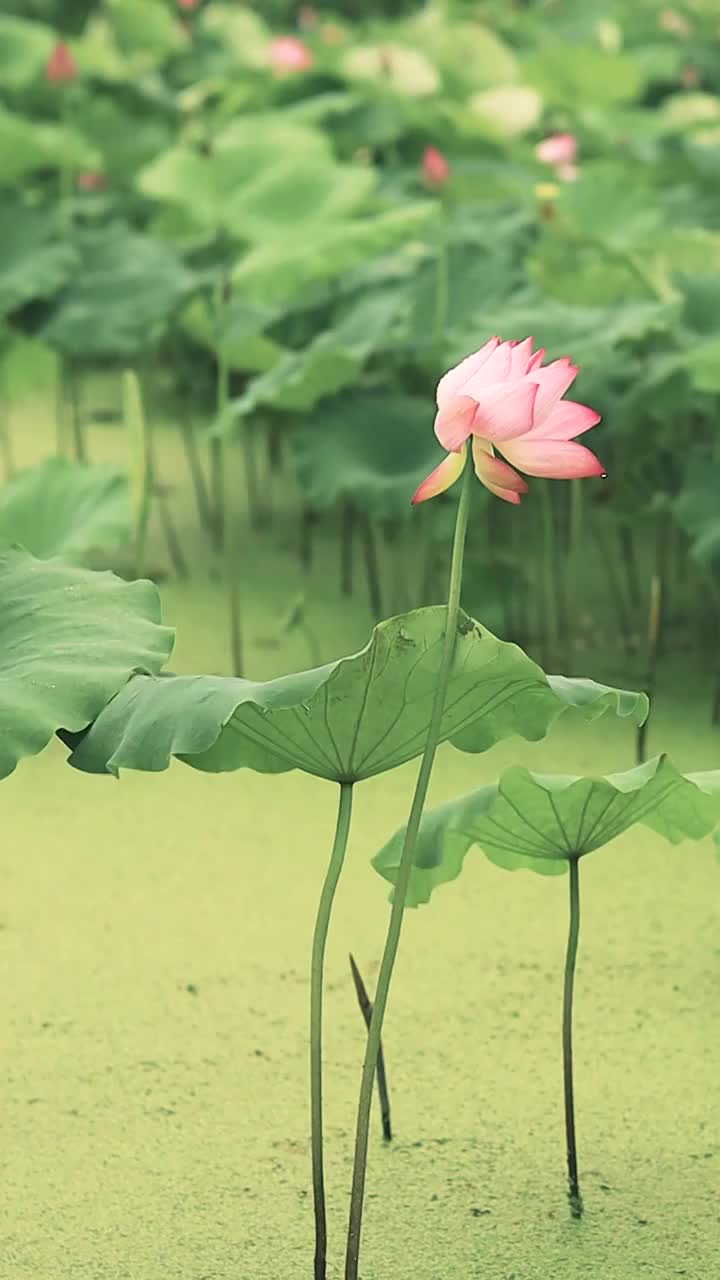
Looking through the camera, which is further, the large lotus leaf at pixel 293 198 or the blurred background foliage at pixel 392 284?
the large lotus leaf at pixel 293 198

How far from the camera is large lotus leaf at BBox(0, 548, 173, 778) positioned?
1.13 meters

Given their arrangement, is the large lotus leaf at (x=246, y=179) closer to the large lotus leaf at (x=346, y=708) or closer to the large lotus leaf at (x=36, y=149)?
the large lotus leaf at (x=36, y=149)

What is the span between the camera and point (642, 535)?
3000 mm

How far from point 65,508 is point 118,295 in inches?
34.7

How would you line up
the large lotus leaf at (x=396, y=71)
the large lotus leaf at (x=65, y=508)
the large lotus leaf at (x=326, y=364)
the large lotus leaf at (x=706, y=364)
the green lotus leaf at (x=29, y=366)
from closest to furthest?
the large lotus leaf at (x=65, y=508), the large lotus leaf at (x=706, y=364), the large lotus leaf at (x=326, y=364), the green lotus leaf at (x=29, y=366), the large lotus leaf at (x=396, y=71)

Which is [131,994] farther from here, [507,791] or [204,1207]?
[507,791]

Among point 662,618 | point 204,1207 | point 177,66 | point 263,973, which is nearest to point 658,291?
point 662,618

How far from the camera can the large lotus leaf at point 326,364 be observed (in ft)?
7.82

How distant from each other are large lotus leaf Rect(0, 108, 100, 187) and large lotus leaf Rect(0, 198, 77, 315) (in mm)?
281

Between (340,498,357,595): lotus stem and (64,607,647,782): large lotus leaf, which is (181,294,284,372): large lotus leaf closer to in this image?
(340,498,357,595): lotus stem

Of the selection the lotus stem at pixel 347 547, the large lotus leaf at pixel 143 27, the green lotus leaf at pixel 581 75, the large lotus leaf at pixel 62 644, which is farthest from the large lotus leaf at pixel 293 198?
the large lotus leaf at pixel 143 27

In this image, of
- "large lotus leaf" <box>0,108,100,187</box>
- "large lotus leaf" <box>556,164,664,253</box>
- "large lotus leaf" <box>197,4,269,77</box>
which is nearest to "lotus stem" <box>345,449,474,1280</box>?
"large lotus leaf" <box>556,164,664,253</box>

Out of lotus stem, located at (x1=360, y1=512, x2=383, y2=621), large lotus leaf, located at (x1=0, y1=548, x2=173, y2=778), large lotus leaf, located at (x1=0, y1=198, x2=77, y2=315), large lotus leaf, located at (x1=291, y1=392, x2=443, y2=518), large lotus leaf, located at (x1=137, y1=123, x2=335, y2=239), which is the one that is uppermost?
large lotus leaf, located at (x1=0, y1=548, x2=173, y2=778)

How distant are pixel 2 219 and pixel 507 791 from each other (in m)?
1.98
